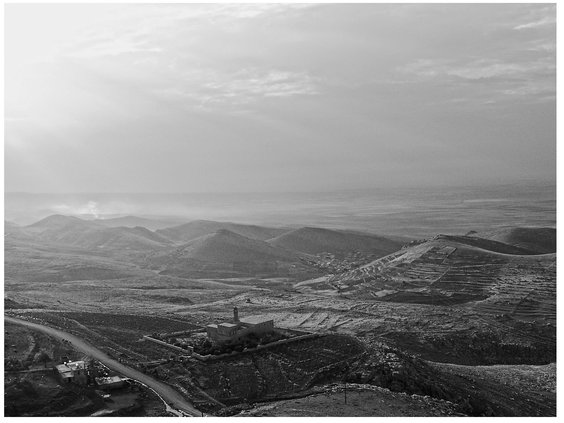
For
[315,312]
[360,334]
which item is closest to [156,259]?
[315,312]

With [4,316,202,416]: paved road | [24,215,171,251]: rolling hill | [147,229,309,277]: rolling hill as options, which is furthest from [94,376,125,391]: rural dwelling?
[24,215,171,251]: rolling hill

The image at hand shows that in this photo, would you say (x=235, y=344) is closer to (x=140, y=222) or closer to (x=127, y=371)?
(x=127, y=371)

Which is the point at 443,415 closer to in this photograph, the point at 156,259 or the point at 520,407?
the point at 520,407

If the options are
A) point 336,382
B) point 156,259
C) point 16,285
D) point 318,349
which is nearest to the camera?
point 336,382

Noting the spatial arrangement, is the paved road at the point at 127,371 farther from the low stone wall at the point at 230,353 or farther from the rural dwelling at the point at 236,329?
the rural dwelling at the point at 236,329

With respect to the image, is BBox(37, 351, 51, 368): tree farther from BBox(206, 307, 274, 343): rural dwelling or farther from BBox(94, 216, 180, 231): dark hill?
BBox(94, 216, 180, 231): dark hill

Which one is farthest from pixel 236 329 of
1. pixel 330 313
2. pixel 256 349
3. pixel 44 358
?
pixel 330 313

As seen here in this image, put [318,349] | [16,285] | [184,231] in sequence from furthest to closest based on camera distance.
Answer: [184,231]
[16,285]
[318,349]

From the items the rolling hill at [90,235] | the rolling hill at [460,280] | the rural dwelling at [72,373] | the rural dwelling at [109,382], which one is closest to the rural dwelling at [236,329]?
the rural dwelling at [109,382]
